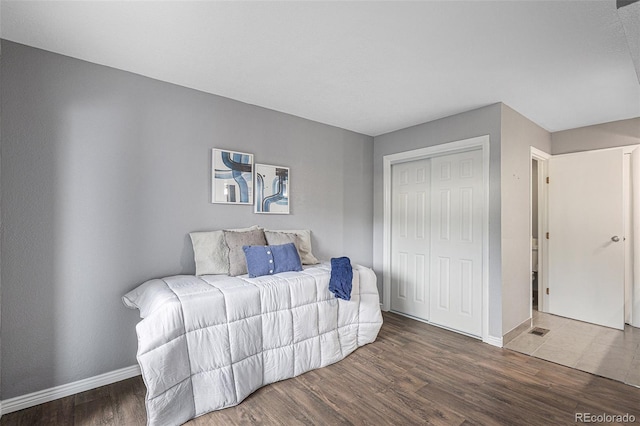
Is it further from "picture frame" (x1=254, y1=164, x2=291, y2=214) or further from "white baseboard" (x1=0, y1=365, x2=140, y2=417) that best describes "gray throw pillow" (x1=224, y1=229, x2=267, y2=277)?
"white baseboard" (x1=0, y1=365, x2=140, y2=417)

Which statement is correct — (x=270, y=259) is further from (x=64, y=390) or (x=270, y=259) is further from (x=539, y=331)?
(x=539, y=331)

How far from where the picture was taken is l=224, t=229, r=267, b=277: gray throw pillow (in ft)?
8.51

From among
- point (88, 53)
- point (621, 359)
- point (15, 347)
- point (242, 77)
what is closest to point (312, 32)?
point (242, 77)

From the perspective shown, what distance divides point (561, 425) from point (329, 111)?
3.18 meters

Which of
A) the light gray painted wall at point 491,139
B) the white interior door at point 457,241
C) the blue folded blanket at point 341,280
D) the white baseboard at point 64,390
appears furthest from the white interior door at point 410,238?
the white baseboard at point 64,390

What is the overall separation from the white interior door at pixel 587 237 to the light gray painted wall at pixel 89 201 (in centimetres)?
405

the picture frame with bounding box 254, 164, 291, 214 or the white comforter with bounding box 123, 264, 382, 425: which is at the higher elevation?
the picture frame with bounding box 254, 164, 291, 214

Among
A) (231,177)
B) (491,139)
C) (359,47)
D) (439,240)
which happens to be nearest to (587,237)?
(439,240)

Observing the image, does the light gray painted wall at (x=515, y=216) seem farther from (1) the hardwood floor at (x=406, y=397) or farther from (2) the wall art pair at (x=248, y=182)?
(2) the wall art pair at (x=248, y=182)

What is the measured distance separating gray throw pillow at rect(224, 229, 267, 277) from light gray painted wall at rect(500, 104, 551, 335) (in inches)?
96.4

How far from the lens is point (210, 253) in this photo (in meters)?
2.62

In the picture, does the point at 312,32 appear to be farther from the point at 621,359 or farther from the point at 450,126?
the point at 621,359
